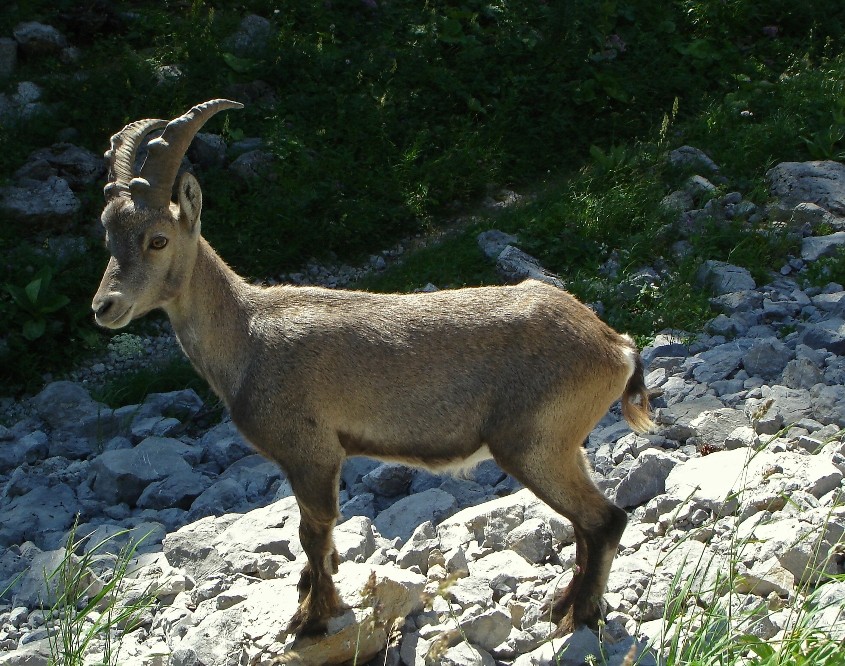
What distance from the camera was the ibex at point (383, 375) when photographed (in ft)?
19.6

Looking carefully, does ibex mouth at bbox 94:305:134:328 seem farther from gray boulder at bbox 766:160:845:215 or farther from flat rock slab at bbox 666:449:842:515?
gray boulder at bbox 766:160:845:215

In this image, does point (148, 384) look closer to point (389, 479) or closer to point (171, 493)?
point (171, 493)

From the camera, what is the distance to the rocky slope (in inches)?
226

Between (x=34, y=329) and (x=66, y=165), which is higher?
(x=66, y=165)

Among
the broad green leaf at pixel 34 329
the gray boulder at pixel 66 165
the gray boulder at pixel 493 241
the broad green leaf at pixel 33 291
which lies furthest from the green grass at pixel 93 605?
the gray boulder at pixel 66 165

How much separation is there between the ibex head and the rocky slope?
145 centimetres

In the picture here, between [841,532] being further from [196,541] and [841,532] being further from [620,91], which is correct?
[620,91]

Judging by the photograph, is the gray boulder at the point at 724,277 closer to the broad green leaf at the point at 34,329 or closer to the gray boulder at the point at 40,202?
the broad green leaf at the point at 34,329

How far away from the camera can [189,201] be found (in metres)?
6.33

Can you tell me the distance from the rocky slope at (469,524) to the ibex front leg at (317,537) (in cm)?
13

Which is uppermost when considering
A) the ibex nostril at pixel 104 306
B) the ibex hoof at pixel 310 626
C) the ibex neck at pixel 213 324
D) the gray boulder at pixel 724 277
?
the ibex nostril at pixel 104 306

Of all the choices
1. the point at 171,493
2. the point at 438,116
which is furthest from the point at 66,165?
the point at 171,493

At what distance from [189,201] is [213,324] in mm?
763

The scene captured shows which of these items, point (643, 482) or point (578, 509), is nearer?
point (578, 509)
